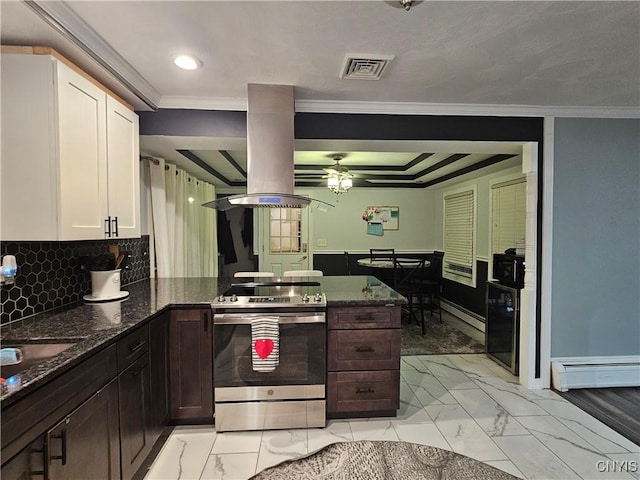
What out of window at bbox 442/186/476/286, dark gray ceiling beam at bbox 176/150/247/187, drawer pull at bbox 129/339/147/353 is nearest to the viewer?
drawer pull at bbox 129/339/147/353

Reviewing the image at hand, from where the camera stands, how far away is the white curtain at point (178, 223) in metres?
3.10

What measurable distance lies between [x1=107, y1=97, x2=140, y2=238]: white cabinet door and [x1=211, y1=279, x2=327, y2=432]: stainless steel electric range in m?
0.81

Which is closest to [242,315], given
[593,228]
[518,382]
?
[518,382]

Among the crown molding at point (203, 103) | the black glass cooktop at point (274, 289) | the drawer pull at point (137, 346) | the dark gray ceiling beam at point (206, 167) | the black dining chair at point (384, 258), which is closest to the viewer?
the drawer pull at point (137, 346)

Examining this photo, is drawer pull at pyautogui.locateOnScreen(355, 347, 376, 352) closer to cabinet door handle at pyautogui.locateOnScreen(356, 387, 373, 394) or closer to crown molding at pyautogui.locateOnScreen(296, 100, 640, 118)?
cabinet door handle at pyautogui.locateOnScreen(356, 387, 373, 394)

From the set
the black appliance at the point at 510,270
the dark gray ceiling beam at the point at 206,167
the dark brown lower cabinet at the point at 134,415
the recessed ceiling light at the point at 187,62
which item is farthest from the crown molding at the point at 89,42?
the black appliance at the point at 510,270

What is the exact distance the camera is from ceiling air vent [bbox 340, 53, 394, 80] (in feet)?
6.27

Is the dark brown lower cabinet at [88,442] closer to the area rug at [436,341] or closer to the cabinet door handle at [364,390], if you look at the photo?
the cabinet door handle at [364,390]

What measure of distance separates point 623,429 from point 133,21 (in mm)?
3860

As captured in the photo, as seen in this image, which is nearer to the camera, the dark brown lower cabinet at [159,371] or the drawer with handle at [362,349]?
the dark brown lower cabinet at [159,371]

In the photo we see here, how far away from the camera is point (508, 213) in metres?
4.09

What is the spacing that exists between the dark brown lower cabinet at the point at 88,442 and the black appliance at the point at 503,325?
315cm

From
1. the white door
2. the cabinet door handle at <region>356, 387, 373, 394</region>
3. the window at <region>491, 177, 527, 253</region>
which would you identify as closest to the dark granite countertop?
the cabinet door handle at <region>356, 387, 373, 394</region>

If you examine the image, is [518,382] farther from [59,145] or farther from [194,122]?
[59,145]
